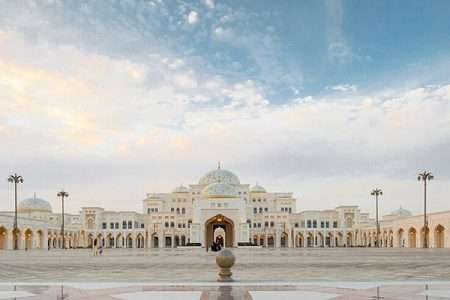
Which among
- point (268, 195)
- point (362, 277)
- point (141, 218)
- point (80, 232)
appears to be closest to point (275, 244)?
point (268, 195)

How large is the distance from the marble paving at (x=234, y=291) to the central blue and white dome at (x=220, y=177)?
82.3 m

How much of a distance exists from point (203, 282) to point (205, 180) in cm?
8526

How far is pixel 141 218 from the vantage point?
104 m

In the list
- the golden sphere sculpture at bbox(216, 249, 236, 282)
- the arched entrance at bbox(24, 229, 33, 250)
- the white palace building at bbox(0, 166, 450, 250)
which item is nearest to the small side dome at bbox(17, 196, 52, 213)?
the white palace building at bbox(0, 166, 450, 250)

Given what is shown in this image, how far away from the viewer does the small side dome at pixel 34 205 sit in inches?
4237

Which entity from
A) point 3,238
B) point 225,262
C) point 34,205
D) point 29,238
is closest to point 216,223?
point 29,238

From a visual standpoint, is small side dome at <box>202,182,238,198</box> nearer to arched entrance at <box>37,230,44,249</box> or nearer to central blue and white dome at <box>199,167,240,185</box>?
central blue and white dome at <box>199,167,240,185</box>

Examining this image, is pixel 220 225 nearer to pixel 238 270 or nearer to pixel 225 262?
pixel 238 270

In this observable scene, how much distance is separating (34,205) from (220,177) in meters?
40.4

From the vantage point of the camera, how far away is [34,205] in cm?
10825

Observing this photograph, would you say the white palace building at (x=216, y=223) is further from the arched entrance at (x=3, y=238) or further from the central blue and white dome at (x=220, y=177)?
the arched entrance at (x=3, y=238)

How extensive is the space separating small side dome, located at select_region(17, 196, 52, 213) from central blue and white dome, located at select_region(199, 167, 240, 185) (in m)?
34.4

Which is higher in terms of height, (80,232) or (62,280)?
(62,280)

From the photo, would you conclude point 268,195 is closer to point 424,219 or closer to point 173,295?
point 424,219
